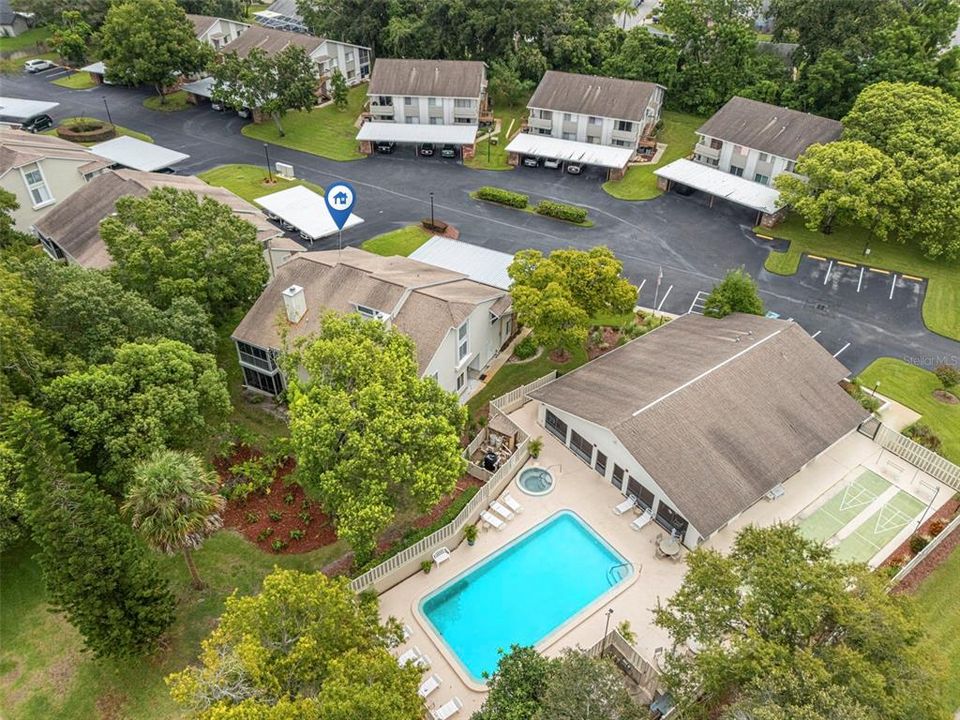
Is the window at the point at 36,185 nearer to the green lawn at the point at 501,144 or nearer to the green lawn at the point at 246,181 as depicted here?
the green lawn at the point at 246,181

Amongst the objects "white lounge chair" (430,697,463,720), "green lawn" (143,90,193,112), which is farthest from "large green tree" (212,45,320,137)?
"white lounge chair" (430,697,463,720)

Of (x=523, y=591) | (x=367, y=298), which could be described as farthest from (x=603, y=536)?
(x=367, y=298)

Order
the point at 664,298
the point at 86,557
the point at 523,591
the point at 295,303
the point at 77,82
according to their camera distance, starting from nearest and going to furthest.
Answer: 1. the point at 86,557
2. the point at 523,591
3. the point at 295,303
4. the point at 664,298
5. the point at 77,82

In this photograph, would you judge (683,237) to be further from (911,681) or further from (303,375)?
(911,681)

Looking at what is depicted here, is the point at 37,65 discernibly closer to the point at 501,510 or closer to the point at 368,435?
the point at 368,435

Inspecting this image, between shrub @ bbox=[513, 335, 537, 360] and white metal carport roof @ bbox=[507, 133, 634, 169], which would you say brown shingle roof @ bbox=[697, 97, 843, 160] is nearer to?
white metal carport roof @ bbox=[507, 133, 634, 169]

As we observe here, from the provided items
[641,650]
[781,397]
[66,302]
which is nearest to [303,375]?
[66,302]

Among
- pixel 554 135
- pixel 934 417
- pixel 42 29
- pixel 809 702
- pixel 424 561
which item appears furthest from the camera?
pixel 42 29
